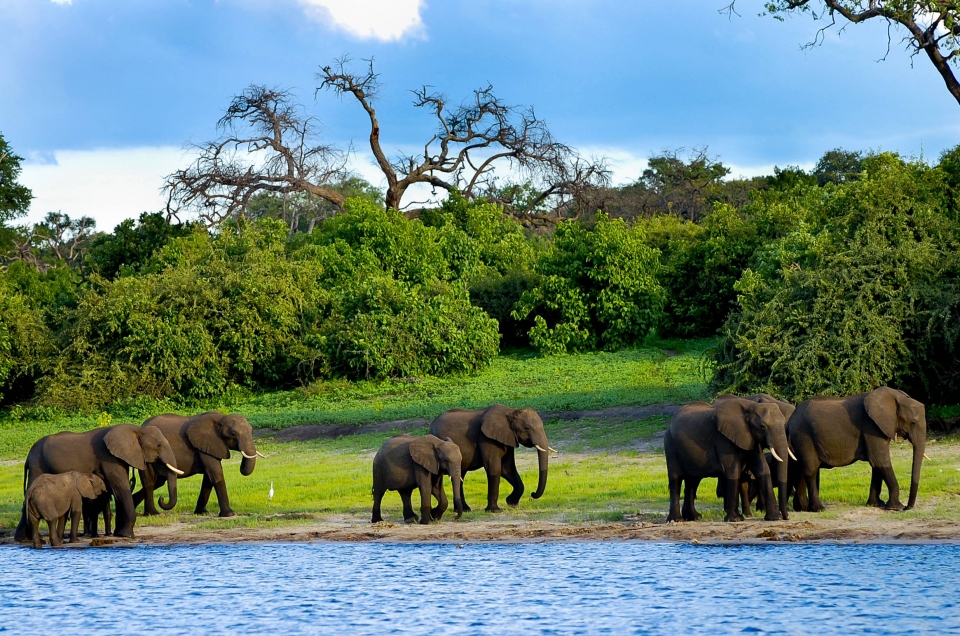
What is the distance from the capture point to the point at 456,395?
27.5 meters

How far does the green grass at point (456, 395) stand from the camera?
82.4 ft

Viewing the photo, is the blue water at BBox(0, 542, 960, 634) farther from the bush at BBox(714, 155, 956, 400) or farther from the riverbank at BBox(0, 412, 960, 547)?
the bush at BBox(714, 155, 956, 400)

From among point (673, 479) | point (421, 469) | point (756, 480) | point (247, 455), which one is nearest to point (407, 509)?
point (421, 469)

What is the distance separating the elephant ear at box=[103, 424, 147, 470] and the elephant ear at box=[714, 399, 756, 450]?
7452 mm

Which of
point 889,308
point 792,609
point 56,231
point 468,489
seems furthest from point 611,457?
point 56,231

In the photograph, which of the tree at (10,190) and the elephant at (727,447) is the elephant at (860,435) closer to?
the elephant at (727,447)

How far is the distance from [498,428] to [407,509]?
162 cm

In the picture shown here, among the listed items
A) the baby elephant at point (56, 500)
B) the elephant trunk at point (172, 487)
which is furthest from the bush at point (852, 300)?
the baby elephant at point (56, 500)

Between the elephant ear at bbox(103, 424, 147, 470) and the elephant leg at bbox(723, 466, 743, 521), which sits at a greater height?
the elephant ear at bbox(103, 424, 147, 470)

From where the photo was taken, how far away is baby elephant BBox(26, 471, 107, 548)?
14.2 m

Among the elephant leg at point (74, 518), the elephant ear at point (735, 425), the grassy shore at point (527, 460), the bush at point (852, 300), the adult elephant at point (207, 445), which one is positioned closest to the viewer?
the elephant ear at point (735, 425)

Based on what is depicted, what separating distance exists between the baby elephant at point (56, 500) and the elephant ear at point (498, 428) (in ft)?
16.8

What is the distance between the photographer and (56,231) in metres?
69.4

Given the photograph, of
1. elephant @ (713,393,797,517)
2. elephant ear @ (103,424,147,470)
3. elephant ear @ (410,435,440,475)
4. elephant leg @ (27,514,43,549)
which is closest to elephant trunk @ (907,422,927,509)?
elephant @ (713,393,797,517)
